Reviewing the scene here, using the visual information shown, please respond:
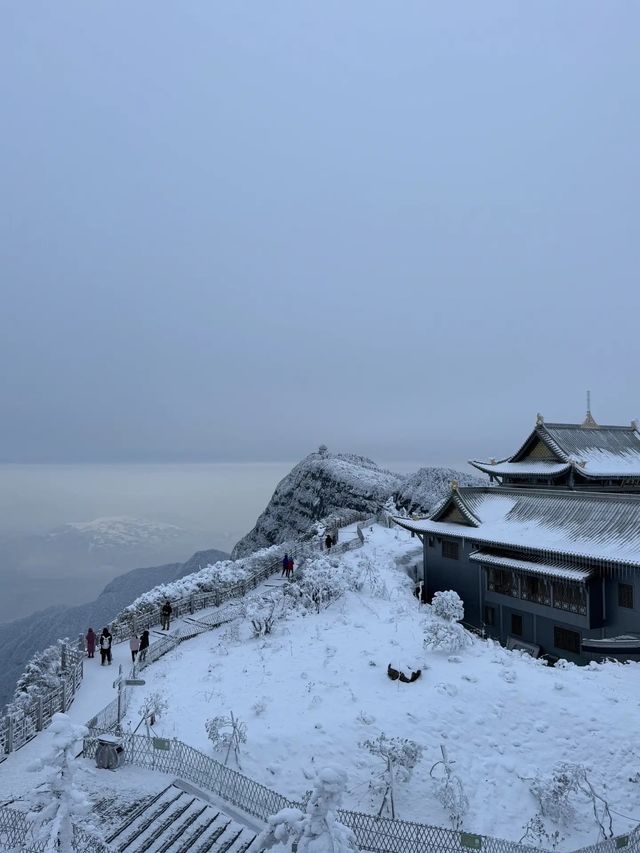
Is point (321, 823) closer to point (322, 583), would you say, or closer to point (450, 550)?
point (322, 583)

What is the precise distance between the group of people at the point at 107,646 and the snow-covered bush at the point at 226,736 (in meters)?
6.88

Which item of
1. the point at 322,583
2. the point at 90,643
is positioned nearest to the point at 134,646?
the point at 90,643

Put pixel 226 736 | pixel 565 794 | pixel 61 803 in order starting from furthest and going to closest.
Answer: pixel 226 736 < pixel 565 794 < pixel 61 803

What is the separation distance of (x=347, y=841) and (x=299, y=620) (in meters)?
15.9

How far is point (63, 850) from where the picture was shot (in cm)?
821

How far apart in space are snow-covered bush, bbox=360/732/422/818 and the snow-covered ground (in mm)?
248

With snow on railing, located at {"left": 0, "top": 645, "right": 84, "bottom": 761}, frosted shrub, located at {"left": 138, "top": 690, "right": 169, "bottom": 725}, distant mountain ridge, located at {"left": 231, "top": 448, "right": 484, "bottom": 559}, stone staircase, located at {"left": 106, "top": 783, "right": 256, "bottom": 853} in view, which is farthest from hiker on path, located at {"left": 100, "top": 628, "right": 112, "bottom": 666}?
distant mountain ridge, located at {"left": 231, "top": 448, "right": 484, "bottom": 559}

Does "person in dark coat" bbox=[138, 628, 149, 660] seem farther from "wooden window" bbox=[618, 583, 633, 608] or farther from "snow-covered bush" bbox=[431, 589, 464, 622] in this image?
"wooden window" bbox=[618, 583, 633, 608]

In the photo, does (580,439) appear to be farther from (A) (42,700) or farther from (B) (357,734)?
(A) (42,700)

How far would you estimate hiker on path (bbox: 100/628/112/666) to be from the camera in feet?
68.4

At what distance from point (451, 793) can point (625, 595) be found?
13.0m

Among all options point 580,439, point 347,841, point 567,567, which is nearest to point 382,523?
point 580,439

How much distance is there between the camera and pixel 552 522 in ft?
87.9

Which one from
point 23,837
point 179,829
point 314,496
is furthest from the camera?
point 314,496
